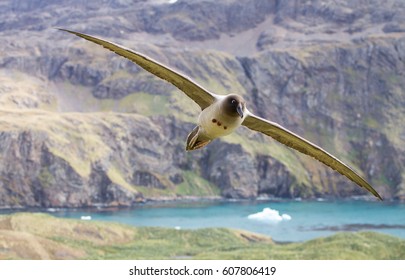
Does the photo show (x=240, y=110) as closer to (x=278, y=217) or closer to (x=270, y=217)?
(x=278, y=217)

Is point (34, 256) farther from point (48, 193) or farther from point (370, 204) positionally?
point (370, 204)

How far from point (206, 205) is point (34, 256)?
422 ft

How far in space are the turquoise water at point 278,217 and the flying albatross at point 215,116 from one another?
86165mm

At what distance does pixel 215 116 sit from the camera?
448 inches

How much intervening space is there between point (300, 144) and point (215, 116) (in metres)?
3.53

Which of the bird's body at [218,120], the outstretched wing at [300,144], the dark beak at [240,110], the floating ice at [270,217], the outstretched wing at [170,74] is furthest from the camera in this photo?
the floating ice at [270,217]

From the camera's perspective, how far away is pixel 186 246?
225 ft

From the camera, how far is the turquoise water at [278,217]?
393 ft

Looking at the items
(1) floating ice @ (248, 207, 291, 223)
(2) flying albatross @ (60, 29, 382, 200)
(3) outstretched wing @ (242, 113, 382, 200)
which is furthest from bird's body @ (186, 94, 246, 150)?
(1) floating ice @ (248, 207, 291, 223)

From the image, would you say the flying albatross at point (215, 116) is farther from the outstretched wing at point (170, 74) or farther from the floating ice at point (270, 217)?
the floating ice at point (270, 217)

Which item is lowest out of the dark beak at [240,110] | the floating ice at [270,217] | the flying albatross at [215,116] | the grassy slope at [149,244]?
the dark beak at [240,110]

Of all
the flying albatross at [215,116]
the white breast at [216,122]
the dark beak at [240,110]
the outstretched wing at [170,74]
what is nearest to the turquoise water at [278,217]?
the flying albatross at [215,116]

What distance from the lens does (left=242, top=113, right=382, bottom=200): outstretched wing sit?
13438 mm

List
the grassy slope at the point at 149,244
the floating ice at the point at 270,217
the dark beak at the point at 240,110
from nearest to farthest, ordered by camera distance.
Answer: the dark beak at the point at 240,110, the grassy slope at the point at 149,244, the floating ice at the point at 270,217
